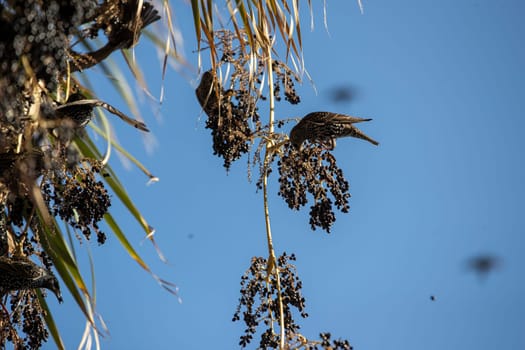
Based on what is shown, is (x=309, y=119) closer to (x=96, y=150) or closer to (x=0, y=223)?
(x=96, y=150)

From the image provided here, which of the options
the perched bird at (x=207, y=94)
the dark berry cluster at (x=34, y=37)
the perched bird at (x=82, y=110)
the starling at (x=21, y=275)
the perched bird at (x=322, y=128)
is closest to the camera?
the dark berry cluster at (x=34, y=37)

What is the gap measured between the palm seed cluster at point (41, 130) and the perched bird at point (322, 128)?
1.60ft

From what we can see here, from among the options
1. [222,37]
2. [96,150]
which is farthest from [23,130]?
[222,37]

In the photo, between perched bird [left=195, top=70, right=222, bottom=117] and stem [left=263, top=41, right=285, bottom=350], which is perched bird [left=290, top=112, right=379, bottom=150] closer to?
stem [left=263, top=41, right=285, bottom=350]

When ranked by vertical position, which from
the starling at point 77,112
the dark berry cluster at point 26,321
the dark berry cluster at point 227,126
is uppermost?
the dark berry cluster at point 227,126

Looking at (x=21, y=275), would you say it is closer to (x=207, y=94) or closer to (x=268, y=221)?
(x=268, y=221)

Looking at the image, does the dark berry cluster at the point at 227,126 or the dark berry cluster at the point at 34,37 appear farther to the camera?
the dark berry cluster at the point at 227,126

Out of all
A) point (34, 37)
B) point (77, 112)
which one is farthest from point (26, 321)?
point (34, 37)

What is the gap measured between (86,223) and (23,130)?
0.29m

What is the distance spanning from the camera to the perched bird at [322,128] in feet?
7.23

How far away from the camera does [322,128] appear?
7.34ft

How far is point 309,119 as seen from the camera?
7.30ft

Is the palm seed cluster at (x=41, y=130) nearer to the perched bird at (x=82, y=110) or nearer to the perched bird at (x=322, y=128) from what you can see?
the perched bird at (x=82, y=110)

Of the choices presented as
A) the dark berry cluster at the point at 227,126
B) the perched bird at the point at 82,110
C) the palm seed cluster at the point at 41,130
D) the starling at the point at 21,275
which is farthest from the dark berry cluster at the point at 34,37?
the dark berry cluster at the point at 227,126
